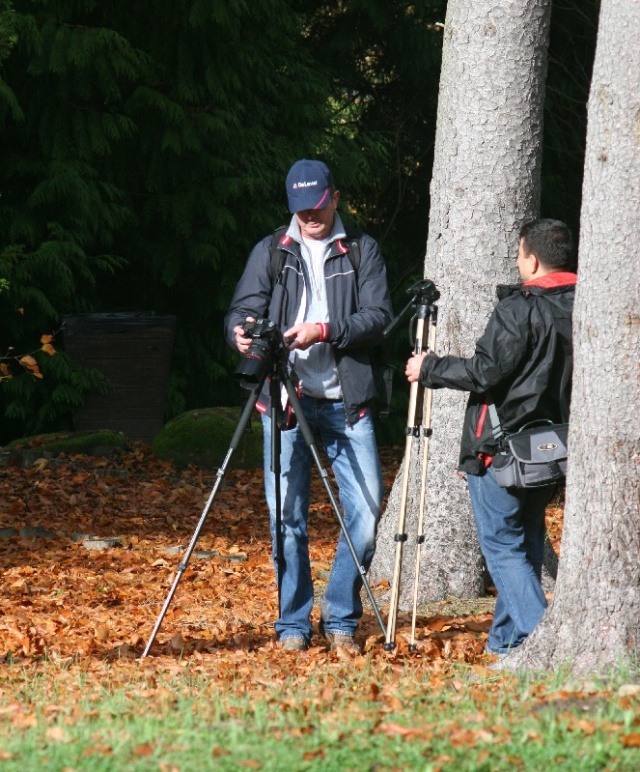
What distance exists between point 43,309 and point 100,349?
82cm

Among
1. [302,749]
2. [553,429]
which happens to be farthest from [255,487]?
[302,749]

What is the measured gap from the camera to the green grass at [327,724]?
359 cm

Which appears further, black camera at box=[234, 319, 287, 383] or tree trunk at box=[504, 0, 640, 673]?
black camera at box=[234, 319, 287, 383]

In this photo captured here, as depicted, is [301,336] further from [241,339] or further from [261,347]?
[241,339]

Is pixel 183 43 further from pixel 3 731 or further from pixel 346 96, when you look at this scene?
pixel 3 731

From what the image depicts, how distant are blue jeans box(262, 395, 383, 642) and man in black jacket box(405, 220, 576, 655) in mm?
467

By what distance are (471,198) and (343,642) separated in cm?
249

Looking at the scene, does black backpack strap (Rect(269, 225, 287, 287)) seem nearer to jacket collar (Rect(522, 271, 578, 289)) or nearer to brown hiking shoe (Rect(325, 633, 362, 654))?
jacket collar (Rect(522, 271, 578, 289))

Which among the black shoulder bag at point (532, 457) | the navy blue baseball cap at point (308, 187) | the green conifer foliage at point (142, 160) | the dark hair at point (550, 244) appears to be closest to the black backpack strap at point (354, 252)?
the navy blue baseball cap at point (308, 187)

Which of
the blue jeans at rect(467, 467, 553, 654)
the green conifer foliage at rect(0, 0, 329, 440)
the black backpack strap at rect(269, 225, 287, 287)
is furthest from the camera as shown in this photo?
the green conifer foliage at rect(0, 0, 329, 440)

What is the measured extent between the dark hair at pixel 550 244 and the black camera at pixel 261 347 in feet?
3.72

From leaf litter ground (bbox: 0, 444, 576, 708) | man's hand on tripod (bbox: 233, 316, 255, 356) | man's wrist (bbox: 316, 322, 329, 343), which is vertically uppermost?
man's wrist (bbox: 316, 322, 329, 343)

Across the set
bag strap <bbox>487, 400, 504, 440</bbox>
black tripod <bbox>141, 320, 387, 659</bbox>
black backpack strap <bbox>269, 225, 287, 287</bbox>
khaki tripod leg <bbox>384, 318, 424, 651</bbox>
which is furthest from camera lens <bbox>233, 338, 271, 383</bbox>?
bag strap <bbox>487, 400, 504, 440</bbox>

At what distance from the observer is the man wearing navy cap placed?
5277mm
